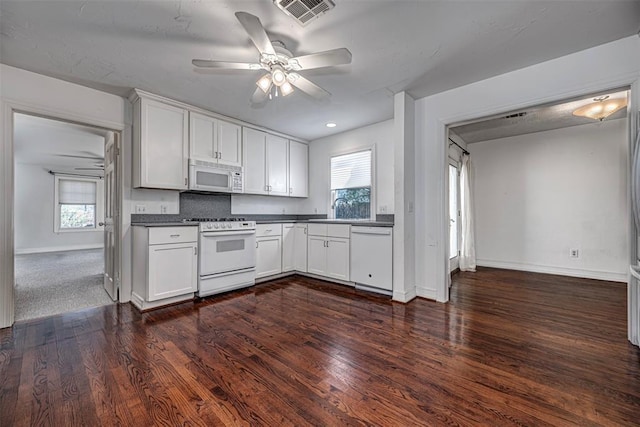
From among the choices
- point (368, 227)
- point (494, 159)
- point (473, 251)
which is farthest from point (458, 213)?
point (368, 227)

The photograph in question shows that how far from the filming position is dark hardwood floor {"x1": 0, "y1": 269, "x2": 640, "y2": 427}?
55.8 inches

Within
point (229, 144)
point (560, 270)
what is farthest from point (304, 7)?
point (560, 270)

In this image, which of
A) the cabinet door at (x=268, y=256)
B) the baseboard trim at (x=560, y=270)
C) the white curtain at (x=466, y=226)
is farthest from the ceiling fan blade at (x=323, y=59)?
the baseboard trim at (x=560, y=270)

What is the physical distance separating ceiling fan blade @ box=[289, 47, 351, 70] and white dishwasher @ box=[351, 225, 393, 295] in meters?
1.98

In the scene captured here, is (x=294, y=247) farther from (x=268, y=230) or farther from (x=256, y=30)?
(x=256, y=30)

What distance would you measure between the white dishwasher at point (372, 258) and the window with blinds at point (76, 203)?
345 inches

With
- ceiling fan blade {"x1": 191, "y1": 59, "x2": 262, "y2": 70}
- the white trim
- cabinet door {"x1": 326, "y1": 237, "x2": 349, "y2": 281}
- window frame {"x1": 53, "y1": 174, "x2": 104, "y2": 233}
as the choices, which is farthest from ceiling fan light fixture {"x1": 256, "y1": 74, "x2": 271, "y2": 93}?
window frame {"x1": 53, "y1": 174, "x2": 104, "y2": 233}

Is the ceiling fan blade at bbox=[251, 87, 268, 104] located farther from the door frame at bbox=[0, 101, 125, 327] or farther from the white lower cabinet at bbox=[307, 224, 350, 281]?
the door frame at bbox=[0, 101, 125, 327]

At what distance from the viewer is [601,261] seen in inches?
166

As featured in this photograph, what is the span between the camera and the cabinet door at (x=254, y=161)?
13.6 feet

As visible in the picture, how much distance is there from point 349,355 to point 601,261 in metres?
4.81

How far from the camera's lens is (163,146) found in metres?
3.25

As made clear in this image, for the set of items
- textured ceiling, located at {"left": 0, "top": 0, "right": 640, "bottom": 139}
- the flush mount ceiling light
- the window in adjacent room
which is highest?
textured ceiling, located at {"left": 0, "top": 0, "right": 640, "bottom": 139}

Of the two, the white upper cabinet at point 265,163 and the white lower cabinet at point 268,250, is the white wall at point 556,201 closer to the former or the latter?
the white upper cabinet at point 265,163
